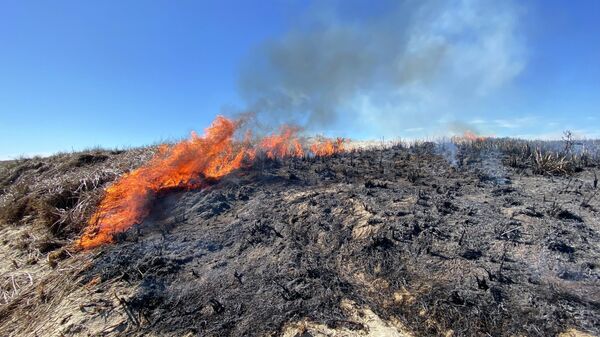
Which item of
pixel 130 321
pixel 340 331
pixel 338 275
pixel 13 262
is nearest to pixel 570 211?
pixel 338 275

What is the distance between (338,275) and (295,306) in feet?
3.25

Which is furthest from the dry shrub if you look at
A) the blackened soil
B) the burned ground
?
the blackened soil

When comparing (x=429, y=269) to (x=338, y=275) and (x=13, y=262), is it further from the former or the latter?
(x=13, y=262)

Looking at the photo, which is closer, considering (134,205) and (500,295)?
(500,295)

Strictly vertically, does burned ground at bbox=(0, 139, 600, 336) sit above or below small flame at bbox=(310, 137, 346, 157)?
below

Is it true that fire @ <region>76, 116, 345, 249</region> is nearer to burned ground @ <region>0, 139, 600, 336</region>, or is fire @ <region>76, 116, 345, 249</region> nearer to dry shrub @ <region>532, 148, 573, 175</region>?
burned ground @ <region>0, 139, 600, 336</region>

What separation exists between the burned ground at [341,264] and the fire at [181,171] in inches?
20.8

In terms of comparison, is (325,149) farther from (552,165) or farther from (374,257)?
(374,257)

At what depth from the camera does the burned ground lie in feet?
15.7

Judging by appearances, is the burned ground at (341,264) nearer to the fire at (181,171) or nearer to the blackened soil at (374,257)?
the blackened soil at (374,257)

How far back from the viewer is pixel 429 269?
5.57 m

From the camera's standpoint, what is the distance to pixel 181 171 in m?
10.5

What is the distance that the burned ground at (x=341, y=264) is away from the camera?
15.7 ft

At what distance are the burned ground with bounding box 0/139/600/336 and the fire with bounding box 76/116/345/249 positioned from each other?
20.8 inches
